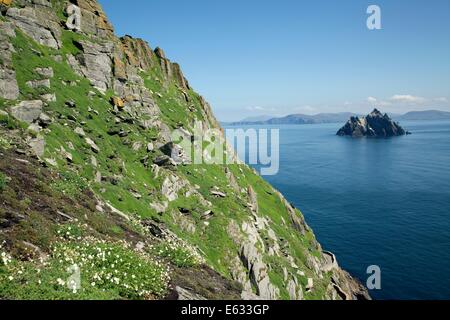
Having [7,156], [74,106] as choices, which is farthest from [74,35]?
[7,156]

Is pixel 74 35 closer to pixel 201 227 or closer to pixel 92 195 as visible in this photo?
pixel 201 227

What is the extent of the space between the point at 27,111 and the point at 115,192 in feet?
42.5

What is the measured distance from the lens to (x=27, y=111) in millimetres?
37844

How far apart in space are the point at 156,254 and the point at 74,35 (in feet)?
213

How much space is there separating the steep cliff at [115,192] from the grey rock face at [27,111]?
16 cm

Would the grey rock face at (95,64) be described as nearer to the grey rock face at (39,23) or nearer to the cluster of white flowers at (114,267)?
the grey rock face at (39,23)

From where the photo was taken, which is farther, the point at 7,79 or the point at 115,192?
the point at 7,79

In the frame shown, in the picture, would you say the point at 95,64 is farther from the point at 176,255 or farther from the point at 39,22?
the point at 176,255

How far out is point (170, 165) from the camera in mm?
59188

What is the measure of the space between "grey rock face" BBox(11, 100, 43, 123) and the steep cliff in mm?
159

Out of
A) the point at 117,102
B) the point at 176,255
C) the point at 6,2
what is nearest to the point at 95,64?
the point at 117,102

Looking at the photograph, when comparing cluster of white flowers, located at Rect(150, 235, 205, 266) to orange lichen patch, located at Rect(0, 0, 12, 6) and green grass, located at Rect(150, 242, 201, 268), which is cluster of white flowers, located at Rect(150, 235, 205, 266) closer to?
green grass, located at Rect(150, 242, 201, 268)

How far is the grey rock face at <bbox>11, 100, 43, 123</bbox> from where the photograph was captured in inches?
1441

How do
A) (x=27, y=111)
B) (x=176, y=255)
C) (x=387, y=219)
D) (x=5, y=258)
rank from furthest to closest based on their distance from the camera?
(x=387, y=219) → (x=27, y=111) → (x=176, y=255) → (x=5, y=258)
